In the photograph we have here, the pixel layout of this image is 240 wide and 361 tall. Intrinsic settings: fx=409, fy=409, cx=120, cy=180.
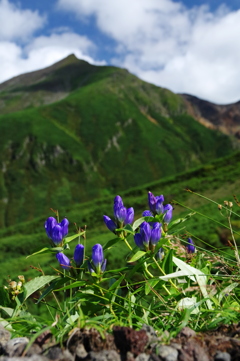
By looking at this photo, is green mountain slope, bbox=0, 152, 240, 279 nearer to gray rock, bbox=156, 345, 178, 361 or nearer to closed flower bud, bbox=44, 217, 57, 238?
closed flower bud, bbox=44, 217, 57, 238

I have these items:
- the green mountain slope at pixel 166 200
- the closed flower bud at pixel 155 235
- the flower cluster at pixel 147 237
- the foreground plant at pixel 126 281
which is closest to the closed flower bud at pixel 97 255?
the foreground plant at pixel 126 281

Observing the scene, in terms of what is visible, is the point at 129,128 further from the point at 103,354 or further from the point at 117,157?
the point at 103,354

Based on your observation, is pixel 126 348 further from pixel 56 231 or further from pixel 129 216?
pixel 129 216

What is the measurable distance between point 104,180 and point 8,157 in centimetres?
4127

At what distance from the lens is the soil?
1791 mm

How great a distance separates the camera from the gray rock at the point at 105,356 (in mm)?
1788

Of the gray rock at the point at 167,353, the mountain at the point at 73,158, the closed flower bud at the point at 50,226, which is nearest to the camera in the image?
the gray rock at the point at 167,353

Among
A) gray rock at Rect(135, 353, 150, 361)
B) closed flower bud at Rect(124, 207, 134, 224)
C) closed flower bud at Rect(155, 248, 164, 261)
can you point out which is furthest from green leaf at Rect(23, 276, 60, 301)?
gray rock at Rect(135, 353, 150, 361)

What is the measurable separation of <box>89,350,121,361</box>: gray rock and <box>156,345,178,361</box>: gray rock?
0.19m

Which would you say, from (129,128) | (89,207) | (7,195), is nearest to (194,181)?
(89,207)

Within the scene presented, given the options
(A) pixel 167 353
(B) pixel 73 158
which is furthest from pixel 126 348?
(B) pixel 73 158

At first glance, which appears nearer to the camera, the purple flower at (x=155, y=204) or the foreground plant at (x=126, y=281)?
the foreground plant at (x=126, y=281)

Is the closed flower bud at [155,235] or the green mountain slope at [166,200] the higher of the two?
the closed flower bud at [155,235]

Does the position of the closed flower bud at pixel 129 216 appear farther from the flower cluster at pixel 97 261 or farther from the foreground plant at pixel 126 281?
the flower cluster at pixel 97 261
